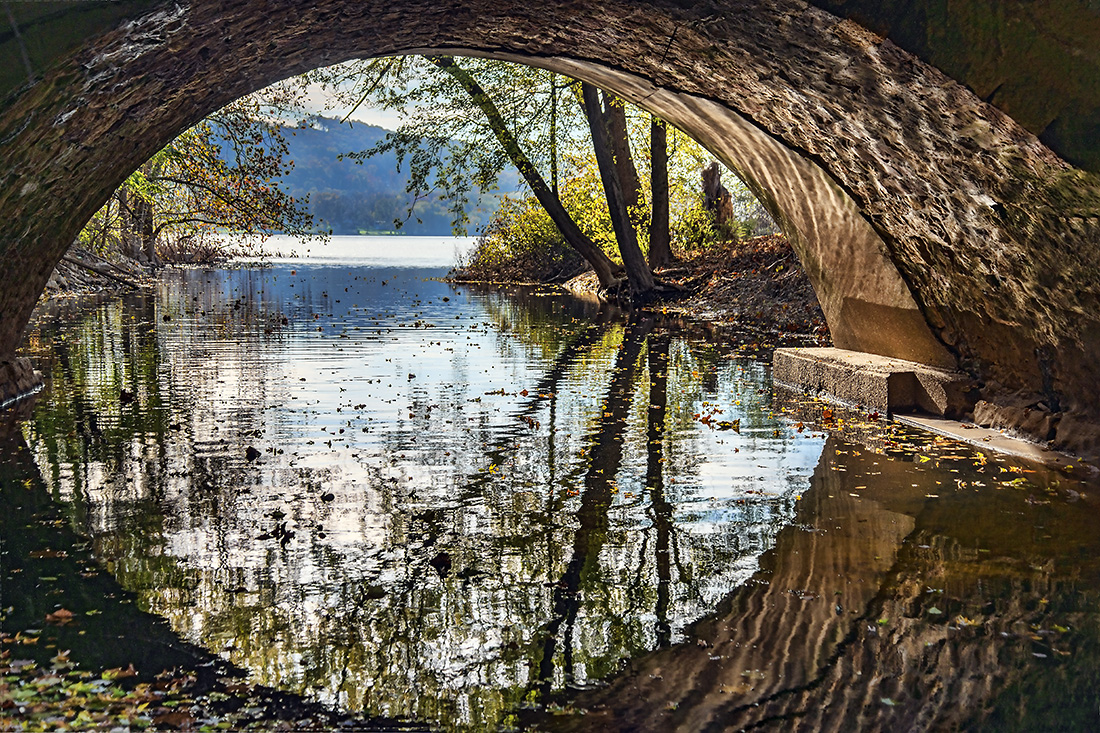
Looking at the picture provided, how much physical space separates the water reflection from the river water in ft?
0.08

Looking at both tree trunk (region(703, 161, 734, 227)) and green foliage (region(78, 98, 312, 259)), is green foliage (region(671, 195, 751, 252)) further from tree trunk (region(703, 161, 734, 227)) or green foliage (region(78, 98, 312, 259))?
green foliage (region(78, 98, 312, 259))

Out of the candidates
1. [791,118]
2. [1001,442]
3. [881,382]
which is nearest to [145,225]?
[881,382]

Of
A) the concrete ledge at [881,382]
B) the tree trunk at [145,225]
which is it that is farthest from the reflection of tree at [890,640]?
the tree trunk at [145,225]

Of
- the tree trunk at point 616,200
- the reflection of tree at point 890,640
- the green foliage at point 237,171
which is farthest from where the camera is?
the tree trunk at point 616,200

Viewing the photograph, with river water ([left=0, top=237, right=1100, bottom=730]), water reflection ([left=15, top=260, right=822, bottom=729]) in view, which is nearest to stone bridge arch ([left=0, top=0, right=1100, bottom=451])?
river water ([left=0, top=237, right=1100, bottom=730])

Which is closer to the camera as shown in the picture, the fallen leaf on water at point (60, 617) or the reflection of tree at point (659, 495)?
the fallen leaf on water at point (60, 617)

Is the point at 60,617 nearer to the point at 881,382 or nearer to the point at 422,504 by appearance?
the point at 422,504

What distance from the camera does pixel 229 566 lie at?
541 cm

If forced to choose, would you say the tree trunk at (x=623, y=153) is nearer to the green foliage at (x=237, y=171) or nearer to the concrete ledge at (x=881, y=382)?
the green foliage at (x=237, y=171)

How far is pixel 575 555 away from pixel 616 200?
22.2 metres

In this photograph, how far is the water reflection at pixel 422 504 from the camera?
440 centimetres

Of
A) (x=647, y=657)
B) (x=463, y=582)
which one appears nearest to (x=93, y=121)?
(x=463, y=582)

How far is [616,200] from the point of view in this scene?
1067 inches

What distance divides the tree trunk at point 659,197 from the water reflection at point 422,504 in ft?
52.3
